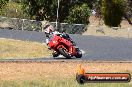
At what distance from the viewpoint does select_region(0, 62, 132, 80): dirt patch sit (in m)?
19.4

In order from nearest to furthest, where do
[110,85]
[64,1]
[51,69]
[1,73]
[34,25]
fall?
[110,85]
[1,73]
[51,69]
[34,25]
[64,1]

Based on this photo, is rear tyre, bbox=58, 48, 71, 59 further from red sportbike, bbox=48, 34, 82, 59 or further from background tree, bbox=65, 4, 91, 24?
background tree, bbox=65, 4, 91, 24

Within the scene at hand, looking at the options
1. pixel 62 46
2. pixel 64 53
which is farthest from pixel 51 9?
pixel 64 53

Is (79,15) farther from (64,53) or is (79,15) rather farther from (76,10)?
(64,53)

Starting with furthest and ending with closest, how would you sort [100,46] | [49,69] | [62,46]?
1. [100,46]
2. [62,46]
3. [49,69]

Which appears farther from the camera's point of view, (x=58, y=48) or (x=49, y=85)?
(x=58, y=48)

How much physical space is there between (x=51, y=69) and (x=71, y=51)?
18.1ft

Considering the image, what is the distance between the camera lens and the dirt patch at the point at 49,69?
63.7 ft

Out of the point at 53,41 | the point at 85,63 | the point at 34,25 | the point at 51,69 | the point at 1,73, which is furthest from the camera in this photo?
the point at 34,25

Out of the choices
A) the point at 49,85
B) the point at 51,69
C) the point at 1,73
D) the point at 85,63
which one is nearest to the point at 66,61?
the point at 85,63

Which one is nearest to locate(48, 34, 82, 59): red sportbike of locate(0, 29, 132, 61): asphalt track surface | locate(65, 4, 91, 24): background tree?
locate(0, 29, 132, 61): asphalt track surface

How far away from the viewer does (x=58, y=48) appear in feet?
88.0

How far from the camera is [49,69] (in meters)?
21.4

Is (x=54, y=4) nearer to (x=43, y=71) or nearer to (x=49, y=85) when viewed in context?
(x=43, y=71)
